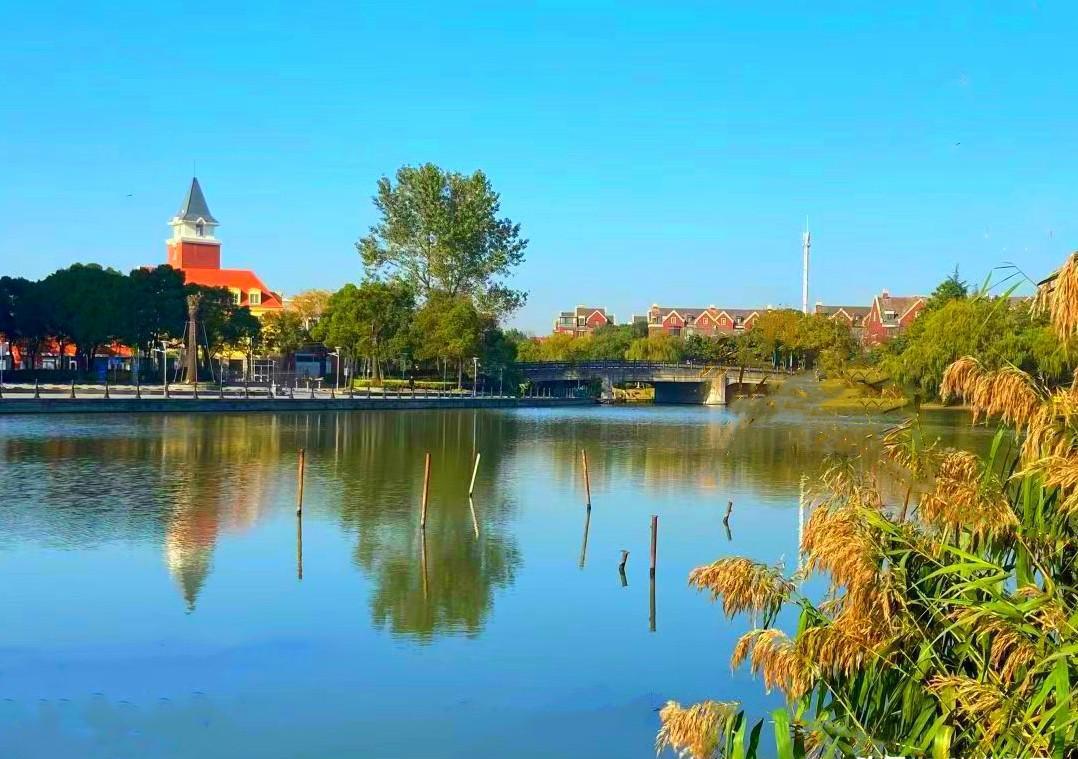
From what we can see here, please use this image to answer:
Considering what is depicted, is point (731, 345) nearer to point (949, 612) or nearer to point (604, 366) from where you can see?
point (604, 366)

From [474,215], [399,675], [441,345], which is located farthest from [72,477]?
[474,215]

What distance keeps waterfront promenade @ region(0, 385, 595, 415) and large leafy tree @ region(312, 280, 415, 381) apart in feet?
11.1

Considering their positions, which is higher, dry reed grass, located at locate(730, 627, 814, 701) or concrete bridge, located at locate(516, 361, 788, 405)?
concrete bridge, located at locate(516, 361, 788, 405)

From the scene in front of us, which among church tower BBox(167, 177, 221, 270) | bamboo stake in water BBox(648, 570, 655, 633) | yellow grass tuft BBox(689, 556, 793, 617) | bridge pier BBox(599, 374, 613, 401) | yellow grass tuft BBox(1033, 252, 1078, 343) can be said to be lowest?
bamboo stake in water BBox(648, 570, 655, 633)

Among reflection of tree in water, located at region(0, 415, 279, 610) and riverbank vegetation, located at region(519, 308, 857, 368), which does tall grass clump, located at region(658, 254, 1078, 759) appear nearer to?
riverbank vegetation, located at region(519, 308, 857, 368)

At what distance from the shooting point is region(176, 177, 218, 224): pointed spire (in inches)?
4931

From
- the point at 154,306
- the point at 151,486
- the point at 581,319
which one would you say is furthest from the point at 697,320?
the point at 151,486

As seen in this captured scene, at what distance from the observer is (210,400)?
188ft

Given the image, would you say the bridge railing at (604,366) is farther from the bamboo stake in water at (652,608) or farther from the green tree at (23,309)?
the bamboo stake in water at (652,608)

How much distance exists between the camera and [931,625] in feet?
21.2

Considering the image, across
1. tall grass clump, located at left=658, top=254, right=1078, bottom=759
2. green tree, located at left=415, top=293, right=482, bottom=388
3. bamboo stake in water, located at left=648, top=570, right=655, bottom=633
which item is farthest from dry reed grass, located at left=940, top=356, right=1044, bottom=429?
green tree, located at left=415, top=293, right=482, bottom=388

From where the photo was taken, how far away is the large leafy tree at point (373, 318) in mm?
72750

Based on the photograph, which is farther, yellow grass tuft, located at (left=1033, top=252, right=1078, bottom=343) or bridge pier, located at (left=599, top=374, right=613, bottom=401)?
bridge pier, located at (left=599, top=374, right=613, bottom=401)

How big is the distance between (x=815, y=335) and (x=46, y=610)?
4932 cm
